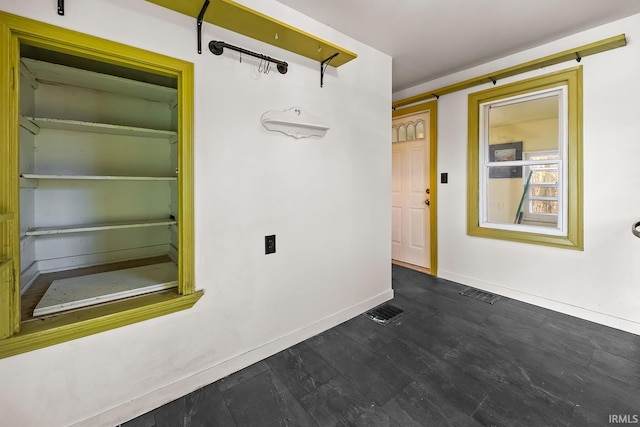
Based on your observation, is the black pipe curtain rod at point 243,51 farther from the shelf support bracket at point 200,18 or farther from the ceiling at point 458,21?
the ceiling at point 458,21

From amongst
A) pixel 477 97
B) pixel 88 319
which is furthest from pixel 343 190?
pixel 477 97

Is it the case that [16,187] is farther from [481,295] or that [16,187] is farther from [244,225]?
[481,295]

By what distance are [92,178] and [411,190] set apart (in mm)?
3432

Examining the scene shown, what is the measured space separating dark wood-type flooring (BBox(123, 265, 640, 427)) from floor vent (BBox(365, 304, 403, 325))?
0.08 m

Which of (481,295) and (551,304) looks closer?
(551,304)

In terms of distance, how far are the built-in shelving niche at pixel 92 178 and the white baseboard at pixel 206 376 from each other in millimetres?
547

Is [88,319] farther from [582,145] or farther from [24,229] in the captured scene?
[582,145]

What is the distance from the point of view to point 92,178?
1459mm

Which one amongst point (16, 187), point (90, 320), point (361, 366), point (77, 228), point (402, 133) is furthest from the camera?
point (402, 133)

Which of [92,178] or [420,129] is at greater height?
[420,129]

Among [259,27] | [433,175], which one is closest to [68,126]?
[259,27]

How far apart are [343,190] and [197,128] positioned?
47.7 inches

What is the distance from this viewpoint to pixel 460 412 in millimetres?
1413

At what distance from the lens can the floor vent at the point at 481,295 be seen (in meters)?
2.79
